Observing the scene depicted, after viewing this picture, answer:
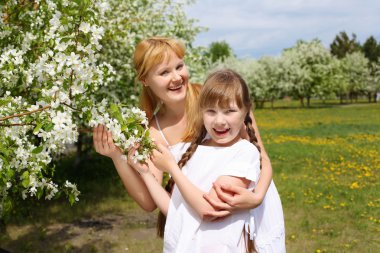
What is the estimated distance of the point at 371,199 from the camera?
33.3 feet

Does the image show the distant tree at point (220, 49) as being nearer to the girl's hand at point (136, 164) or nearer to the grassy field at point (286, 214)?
the grassy field at point (286, 214)

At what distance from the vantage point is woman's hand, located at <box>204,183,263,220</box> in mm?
2561

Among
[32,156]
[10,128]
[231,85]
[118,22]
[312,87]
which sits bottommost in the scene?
[312,87]

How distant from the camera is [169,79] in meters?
3.18

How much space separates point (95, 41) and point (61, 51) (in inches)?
8.3

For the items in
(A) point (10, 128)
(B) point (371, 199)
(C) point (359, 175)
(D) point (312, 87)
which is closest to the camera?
(A) point (10, 128)

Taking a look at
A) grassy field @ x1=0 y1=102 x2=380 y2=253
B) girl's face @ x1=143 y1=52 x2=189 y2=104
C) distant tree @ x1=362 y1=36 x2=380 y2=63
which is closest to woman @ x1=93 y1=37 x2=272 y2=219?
girl's face @ x1=143 y1=52 x2=189 y2=104

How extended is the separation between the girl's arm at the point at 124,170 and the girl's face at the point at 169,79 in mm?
505

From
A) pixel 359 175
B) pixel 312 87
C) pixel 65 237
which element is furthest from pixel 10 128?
pixel 312 87

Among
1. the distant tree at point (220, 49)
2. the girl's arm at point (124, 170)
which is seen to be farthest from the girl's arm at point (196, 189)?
the distant tree at point (220, 49)

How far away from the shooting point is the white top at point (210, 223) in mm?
2621

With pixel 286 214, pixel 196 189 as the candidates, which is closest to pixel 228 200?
pixel 196 189

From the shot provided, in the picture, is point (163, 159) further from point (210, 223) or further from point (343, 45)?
point (343, 45)

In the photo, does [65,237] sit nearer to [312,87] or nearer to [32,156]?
[32,156]
